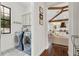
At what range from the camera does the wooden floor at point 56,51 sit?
1.35 m

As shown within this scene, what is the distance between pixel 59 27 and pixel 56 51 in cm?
30

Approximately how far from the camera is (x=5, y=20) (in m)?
1.32

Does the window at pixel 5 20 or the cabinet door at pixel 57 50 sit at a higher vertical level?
the window at pixel 5 20

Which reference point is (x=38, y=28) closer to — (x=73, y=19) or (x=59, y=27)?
(x=59, y=27)

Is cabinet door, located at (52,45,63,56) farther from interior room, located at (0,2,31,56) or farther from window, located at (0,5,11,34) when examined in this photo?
window, located at (0,5,11,34)

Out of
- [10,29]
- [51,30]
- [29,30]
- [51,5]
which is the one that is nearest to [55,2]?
[51,5]

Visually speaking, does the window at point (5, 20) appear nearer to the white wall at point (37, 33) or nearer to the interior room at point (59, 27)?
the white wall at point (37, 33)

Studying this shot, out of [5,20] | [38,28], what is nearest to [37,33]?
[38,28]

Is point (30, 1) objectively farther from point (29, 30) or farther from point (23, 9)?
point (29, 30)

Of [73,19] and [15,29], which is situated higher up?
[73,19]

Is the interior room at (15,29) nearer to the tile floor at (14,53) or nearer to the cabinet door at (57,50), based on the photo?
the tile floor at (14,53)

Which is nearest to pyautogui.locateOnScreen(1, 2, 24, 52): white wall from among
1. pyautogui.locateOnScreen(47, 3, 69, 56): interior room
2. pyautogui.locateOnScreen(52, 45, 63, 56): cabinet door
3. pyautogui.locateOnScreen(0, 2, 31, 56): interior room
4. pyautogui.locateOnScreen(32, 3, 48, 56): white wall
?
pyautogui.locateOnScreen(0, 2, 31, 56): interior room

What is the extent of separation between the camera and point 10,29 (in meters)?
1.33

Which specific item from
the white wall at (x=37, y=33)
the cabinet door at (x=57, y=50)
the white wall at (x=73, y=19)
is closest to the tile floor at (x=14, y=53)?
the white wall at (x=37, y=33)
